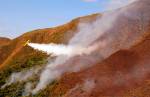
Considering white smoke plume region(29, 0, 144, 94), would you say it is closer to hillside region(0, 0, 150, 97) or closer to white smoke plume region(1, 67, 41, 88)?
hillside region(0, 0, 150, 97)

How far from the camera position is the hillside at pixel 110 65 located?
50562 mm

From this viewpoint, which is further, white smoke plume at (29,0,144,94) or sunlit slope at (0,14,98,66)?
sunlit slope at (0,14,98,66)

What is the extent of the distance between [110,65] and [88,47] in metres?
14.3

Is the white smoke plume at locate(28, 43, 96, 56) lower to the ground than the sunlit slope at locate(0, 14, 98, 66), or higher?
lower

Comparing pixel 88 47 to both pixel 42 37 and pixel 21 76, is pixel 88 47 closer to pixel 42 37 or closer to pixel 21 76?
pixel 21 76

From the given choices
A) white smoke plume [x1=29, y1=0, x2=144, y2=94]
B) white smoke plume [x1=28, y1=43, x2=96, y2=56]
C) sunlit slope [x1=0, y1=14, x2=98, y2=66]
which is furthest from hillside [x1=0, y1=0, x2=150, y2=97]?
sunlit slope [x1=0, y1=14, x2=98, y2=66]

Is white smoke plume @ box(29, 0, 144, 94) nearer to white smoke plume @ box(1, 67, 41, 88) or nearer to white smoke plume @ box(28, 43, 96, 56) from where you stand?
white smoke plume @ box(28, 43, 96, 56)

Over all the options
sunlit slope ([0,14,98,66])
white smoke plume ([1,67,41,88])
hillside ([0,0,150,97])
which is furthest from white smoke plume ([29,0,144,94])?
sunlit slope ([0,14,98,66])

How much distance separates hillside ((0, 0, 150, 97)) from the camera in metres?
50.6

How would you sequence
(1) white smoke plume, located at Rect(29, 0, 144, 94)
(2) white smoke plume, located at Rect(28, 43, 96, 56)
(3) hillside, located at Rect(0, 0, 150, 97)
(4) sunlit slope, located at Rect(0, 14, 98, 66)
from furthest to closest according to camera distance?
(4) sunlit slope, located at Rect(0, 14, 98, 66)
(2) white smoke plume, located at Rect(28, 43, 96, 56)
(1) white smoke plume, located at Rect(29, 0, 144, 94)
(3) hillside, located at Rect(0, 0, 150, 97)

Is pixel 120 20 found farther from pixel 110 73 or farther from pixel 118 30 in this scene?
pixel 110 73

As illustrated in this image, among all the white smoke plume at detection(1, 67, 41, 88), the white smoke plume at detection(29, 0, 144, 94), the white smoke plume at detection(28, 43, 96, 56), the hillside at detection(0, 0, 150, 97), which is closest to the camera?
the hillside at detection(0, 0, 150, 97)

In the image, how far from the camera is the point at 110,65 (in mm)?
55812

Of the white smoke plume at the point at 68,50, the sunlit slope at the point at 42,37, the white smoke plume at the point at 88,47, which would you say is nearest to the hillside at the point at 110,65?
the white smoke plume at the point at 88,47
